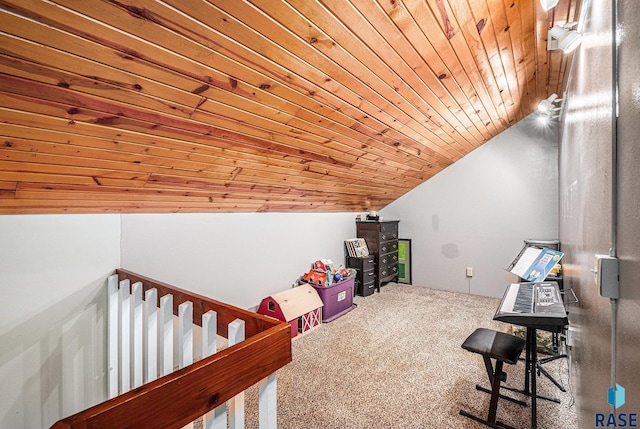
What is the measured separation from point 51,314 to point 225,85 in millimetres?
1675

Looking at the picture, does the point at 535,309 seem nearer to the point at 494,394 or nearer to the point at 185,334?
the point at 494,394

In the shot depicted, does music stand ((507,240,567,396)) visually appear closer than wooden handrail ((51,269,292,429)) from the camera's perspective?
No

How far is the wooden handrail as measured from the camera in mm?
645

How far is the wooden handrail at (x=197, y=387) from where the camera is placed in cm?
65

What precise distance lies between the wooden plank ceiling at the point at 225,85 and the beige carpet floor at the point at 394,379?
1.60m

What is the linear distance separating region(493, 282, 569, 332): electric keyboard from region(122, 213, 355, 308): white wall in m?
2.29

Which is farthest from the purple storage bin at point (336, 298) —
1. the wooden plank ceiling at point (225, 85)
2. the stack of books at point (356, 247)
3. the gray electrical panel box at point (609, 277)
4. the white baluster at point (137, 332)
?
the gray electrical panel box at point (609, 277)

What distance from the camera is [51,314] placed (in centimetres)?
175

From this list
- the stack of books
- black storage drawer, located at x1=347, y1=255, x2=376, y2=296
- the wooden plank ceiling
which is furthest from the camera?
the stack of books

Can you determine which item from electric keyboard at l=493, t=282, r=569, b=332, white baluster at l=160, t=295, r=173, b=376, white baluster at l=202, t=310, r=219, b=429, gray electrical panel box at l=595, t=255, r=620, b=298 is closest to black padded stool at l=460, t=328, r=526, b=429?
electric keyboard at l=493, t=282, r=569, b=332

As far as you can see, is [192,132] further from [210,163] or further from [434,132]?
[434,132]

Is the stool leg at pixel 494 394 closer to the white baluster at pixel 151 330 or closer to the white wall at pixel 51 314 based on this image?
the white baluster at pixel 151 330

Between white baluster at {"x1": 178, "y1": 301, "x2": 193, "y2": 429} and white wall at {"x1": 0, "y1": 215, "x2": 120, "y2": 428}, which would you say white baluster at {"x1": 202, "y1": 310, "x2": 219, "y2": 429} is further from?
white wall at {"x1": 0, "y1": 215, "x2": 120, "y2": 428}

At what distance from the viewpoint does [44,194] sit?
5.37 ft
